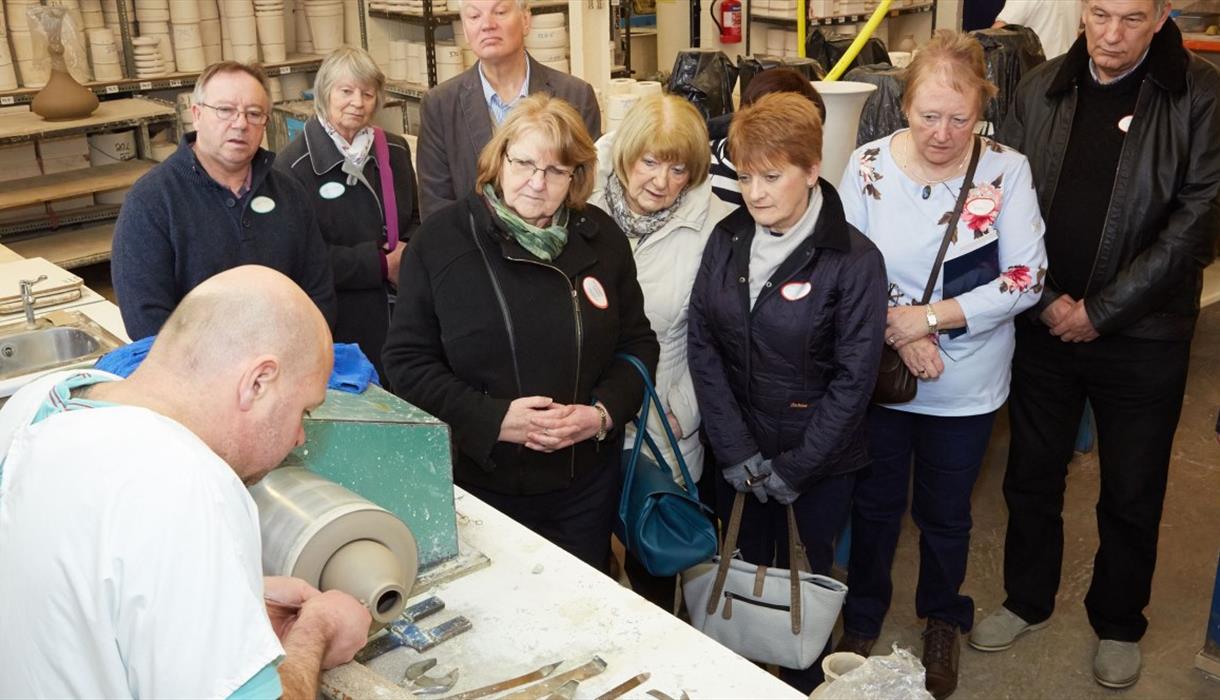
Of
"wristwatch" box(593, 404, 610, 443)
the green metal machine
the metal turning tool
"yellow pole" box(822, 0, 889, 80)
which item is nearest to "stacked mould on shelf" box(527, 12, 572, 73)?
"yellow pole" box(822, 0, 889, 80)

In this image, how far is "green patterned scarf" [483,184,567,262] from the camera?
2.40m

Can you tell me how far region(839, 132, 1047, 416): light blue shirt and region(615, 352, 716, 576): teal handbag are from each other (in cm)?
64

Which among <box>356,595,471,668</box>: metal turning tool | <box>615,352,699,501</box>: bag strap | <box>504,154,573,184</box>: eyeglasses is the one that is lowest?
<box>356,595,471,668</box>: metal turning tool

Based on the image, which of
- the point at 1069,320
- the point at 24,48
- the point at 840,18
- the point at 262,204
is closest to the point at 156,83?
the point at 24,48

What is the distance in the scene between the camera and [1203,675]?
310 cm

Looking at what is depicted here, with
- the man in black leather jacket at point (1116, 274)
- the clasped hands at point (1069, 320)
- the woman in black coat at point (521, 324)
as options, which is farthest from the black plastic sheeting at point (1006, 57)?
the woman in black coat at point (521, 324)

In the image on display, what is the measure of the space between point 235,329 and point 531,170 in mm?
1138

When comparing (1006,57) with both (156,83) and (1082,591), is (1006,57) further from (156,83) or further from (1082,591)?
(156,83)

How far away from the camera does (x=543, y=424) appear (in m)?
2.39

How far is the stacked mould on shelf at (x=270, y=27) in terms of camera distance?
20.5ft

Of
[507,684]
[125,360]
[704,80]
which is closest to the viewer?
[507,684]

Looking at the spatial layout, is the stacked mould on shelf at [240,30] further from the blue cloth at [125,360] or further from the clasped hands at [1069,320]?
the clasped hands at [1069,320]

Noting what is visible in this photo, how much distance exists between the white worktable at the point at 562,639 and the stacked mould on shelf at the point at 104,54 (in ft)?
16.1

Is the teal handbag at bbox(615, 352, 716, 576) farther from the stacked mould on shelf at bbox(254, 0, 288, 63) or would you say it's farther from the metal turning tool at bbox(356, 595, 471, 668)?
the stacked mould on shelf at bbox(254, 0, 288, 63)
